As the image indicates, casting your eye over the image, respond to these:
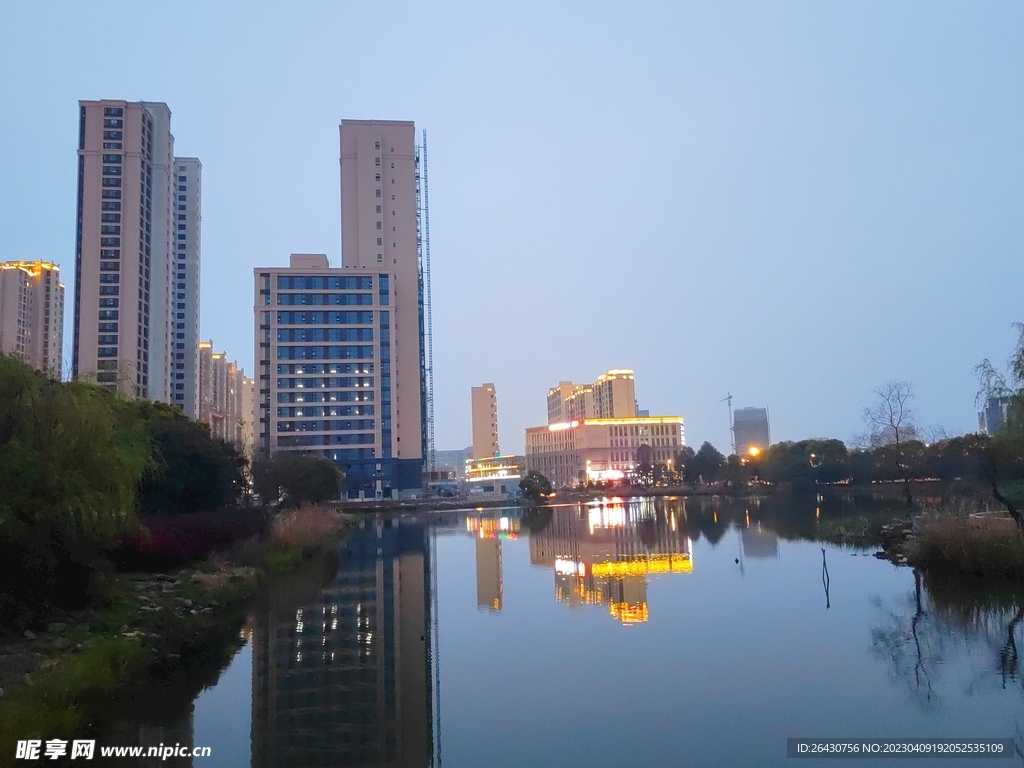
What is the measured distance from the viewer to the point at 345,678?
11.9 metres

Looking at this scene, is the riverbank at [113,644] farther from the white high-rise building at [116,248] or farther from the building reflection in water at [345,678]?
the white high-rise building at [116,248]

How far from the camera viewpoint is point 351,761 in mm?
8539

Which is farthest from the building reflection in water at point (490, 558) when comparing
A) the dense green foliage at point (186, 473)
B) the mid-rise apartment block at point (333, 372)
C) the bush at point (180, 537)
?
the mid-rise apartment block at point (333, 372)

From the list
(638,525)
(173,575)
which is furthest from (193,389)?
(173,575)

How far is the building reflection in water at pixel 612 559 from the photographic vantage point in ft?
61.8

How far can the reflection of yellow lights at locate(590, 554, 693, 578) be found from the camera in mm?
23469

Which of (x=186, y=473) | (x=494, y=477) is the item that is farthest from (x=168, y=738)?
(x=494, y=477)

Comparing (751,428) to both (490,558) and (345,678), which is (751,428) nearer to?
(490,558)

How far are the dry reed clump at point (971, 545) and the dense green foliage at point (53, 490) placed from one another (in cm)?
1879

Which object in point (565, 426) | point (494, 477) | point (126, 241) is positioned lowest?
point (494, 477)

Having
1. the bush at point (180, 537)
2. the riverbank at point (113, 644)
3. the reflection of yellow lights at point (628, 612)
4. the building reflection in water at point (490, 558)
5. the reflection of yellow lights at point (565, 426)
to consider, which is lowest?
the building reflection in water at point (490, 558)

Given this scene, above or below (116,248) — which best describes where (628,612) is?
below

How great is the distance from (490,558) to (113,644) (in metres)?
18.6

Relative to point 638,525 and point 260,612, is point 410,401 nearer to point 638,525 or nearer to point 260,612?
point 638,525
